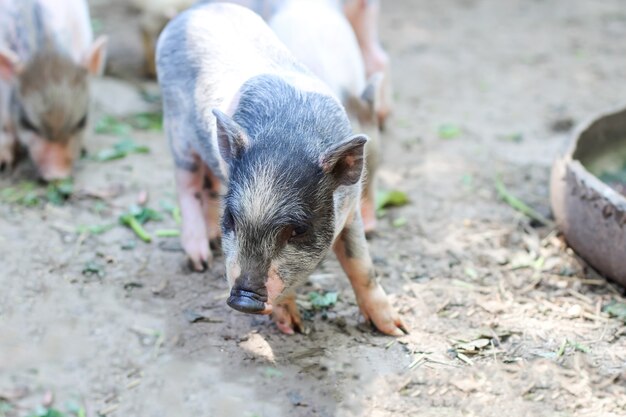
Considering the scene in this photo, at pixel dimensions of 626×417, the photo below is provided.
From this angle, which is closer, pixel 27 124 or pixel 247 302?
pixel 247 302

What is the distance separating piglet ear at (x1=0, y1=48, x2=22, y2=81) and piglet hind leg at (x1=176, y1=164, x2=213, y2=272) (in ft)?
5.80

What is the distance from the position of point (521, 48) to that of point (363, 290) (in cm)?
492

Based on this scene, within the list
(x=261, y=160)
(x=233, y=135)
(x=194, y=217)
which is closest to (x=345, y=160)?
(x=261, y=160)

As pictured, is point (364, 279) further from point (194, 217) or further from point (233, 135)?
point (194, 217)

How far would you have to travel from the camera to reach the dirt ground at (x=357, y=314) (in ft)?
12.3

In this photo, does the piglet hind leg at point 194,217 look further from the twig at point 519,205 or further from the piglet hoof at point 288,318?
the twig at point 519,205

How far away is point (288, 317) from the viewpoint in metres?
4.20

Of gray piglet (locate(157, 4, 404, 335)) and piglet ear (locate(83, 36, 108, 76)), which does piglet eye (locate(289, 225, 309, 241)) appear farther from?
piglet ear (locate(83, 36, 108, 76))

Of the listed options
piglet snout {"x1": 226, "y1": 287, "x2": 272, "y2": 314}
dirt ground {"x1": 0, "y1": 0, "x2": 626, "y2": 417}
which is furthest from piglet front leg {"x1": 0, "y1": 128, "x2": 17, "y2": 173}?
piglet snout {"x1": 226, "y1": 287, "x2": 272, "y2": 314}

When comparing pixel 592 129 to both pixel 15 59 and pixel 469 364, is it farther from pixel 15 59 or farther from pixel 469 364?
pixel 15 59

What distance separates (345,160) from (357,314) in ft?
3.36

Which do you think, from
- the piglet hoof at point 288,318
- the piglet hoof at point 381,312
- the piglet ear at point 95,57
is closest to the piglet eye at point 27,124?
the piglet ear at point 95,57

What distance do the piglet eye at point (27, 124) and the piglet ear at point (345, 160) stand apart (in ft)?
9.94

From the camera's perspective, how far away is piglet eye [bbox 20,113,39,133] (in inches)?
235
